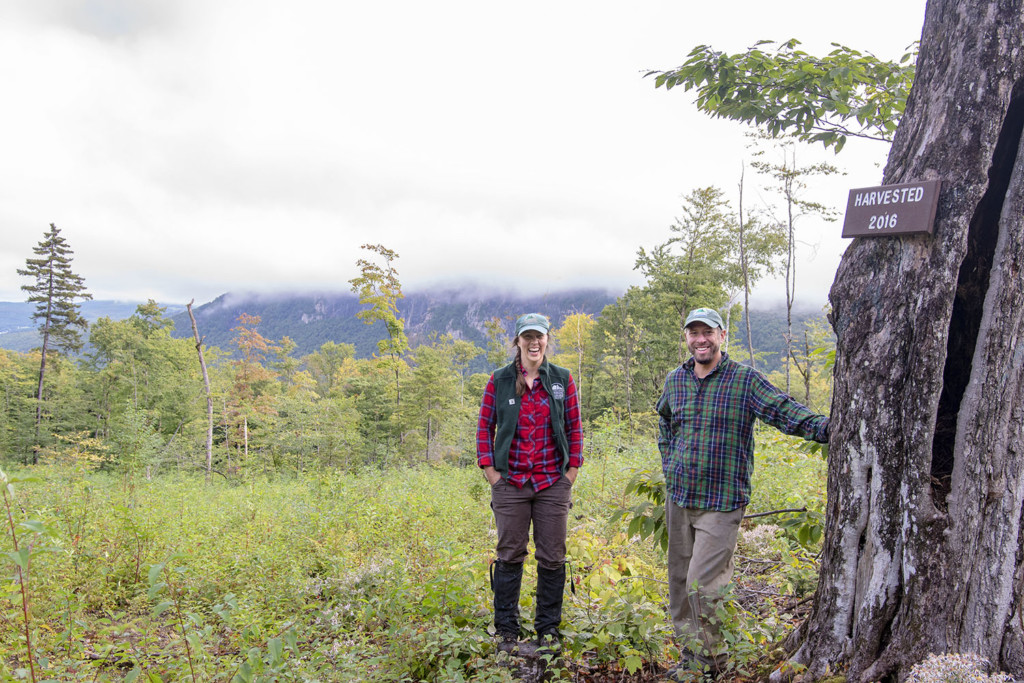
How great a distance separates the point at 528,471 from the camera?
3.45 meters

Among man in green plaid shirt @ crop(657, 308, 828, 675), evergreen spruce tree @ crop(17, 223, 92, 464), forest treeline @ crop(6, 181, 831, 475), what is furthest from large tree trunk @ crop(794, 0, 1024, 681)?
evergreen spruce tree @ crop(17, 223, 92, 464)

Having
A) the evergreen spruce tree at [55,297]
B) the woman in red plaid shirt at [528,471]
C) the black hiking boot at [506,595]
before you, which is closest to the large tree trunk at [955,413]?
the woman in red plaid shirt at [528,471]

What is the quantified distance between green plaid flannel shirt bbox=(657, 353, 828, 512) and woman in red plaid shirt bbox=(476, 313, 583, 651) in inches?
26.7

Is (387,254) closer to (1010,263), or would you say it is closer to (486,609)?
(486,609)

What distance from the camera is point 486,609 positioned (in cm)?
368

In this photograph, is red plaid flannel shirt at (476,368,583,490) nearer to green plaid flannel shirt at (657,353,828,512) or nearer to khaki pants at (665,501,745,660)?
green plaid flannel shirt at (657,353,828,512)

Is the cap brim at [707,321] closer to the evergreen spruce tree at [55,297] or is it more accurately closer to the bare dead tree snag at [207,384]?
the bare dead tree snag at [207,384]

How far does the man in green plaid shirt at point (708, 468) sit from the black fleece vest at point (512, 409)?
0.70 m

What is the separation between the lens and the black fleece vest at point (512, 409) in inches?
136

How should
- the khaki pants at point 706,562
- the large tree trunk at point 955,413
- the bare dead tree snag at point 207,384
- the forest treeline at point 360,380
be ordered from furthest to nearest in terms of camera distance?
the forest treeline at point 360,380, the bare dead tree snag at point 207,384, the khaki pants at point 706,562, the large tree trunk at point 955,413

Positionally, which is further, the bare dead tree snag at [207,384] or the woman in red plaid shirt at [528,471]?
the bare dead tree snag at [207,384]

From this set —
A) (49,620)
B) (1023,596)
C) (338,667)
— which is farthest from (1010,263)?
(49,620)

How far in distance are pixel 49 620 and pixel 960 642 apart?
563 cm

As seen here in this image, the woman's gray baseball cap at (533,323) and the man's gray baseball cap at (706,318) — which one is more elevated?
the man's gray baseball cap at (706,318)
